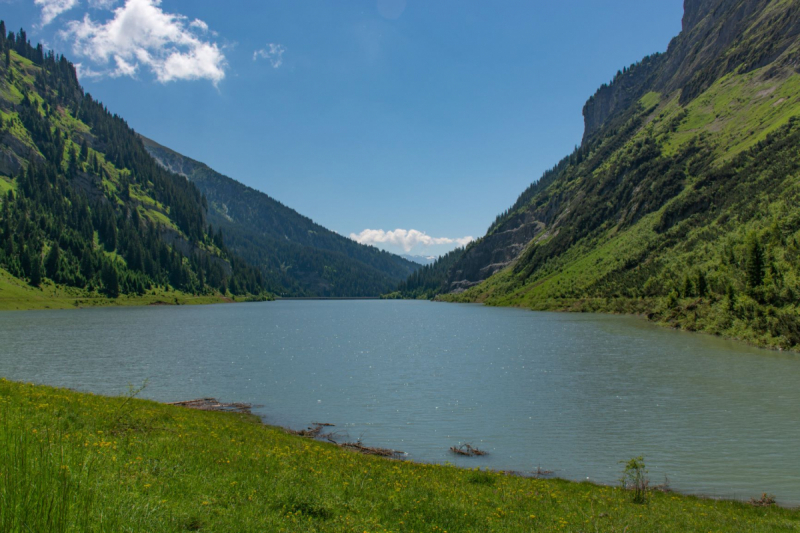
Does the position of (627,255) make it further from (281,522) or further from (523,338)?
(281,522)

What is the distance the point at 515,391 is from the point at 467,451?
17.1 meters

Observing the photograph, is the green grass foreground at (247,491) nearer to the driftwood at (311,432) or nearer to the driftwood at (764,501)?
the driftwood at (764,501)

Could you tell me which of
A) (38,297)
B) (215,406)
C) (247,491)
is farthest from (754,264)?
(38,297)

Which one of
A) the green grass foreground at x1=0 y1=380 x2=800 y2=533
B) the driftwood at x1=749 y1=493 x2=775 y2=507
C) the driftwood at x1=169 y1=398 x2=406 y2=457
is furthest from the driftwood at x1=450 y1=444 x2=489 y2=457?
the driftwood at x1=749 y1=493 x2=775 y2=507

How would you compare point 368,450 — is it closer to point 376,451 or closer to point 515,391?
point 376,451

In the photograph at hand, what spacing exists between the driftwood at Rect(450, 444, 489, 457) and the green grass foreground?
20.6ft

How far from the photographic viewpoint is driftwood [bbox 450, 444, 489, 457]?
2723cm

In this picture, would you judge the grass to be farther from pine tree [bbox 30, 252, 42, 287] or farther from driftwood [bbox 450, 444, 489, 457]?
driftwood [bbox 450, 444, 489, 457]

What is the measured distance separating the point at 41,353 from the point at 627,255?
17513cm

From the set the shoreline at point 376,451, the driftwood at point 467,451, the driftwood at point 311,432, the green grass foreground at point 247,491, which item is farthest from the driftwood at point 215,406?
the driftwood at point 467,451

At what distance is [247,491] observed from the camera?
13.8m

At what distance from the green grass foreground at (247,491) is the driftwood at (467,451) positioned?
20.6 ft

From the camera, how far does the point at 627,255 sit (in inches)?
6781

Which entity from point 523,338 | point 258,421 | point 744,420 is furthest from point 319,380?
point 523,338
